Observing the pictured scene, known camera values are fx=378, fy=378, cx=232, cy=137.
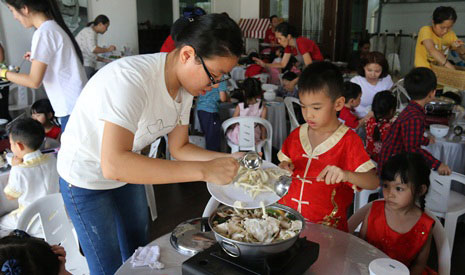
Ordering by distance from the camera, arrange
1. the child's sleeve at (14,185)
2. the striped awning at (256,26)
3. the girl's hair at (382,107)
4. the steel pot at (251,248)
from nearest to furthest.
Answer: the steel pot at (251,248) < the child's sleeve at (14,185) < the girl's hair at (382,107) < the striped awning at (256,26)

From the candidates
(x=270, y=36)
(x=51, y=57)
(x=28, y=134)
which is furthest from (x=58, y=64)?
(x=270, y=36)

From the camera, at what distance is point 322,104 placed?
1602mm

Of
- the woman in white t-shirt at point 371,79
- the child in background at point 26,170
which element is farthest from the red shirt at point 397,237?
the woman in white t-shirt at point 371,79

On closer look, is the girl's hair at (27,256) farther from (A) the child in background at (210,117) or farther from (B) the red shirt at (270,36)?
(B) the red shirt at (270,36)

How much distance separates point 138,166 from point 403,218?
3.80 feet

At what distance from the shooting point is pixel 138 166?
112 centimetres

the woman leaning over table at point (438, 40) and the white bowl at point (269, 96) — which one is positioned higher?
the woman leaning over table at point (438, 40)

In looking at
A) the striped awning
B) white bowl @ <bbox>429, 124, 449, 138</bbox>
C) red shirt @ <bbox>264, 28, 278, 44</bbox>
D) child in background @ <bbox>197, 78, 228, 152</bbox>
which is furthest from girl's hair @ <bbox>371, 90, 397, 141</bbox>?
the striped awning

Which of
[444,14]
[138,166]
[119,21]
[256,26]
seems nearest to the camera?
[138,166]

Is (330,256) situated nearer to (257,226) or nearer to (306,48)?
(257,226)

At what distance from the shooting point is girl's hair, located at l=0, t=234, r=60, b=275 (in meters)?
0.98

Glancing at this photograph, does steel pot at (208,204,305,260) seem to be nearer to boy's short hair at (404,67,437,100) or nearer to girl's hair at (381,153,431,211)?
girl's hair at (381,153,431,211)

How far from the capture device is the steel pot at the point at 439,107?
309 cm

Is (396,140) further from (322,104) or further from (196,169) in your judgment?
(196,169)
